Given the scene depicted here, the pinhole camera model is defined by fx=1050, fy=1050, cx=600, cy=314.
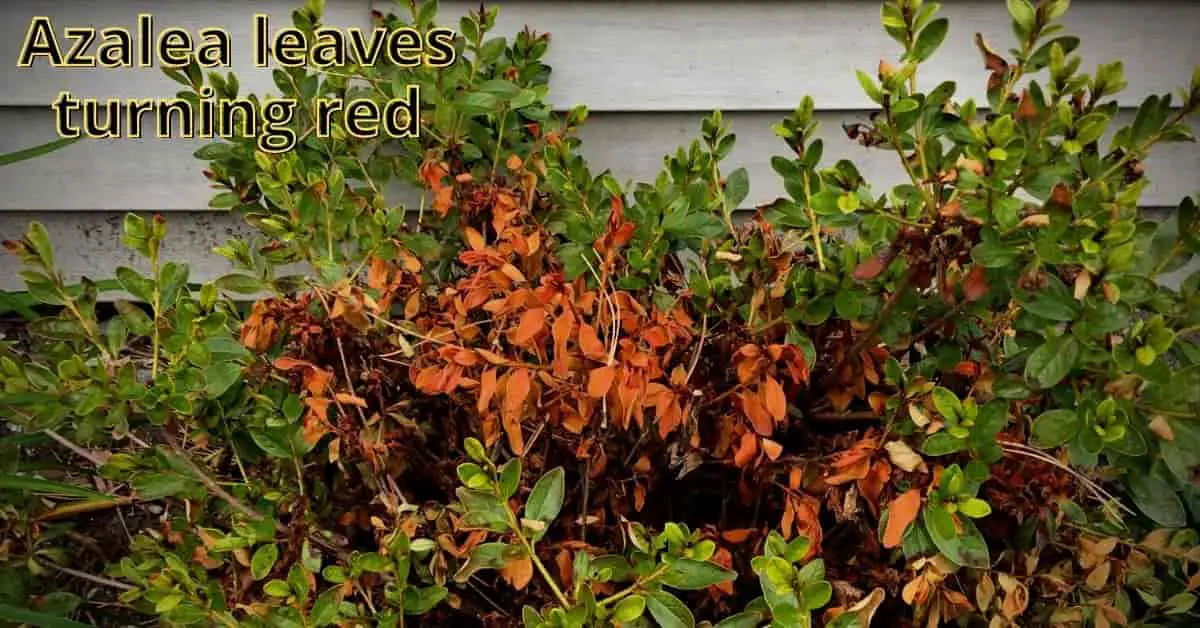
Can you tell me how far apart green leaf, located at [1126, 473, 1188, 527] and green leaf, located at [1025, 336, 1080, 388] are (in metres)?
0.20

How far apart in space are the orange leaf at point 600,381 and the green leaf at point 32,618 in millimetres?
811

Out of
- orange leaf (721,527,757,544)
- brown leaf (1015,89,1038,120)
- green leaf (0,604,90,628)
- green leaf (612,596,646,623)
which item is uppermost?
brown leaf (1015,89,1038,120)

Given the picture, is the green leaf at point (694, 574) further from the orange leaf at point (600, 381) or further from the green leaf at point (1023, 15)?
the green leaf at point (1023, 15)

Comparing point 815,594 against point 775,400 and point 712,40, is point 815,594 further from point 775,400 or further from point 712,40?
point 712,40

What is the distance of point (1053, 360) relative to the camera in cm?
114

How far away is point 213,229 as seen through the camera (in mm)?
2133

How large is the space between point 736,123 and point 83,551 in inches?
55.8

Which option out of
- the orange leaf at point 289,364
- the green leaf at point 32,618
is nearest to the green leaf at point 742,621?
the orange leaf at point 289,364

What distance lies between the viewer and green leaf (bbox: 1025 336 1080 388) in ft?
3.73

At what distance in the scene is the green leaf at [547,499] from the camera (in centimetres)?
117

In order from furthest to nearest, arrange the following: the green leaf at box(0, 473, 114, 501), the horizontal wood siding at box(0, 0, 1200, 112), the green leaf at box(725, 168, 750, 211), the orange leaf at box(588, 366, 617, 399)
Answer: the horizontal wood siding at box(0, 0, 1200, 112), the green leaf at box(725, 168, 750, 211), the green leaf at box(0, 473, 114, 501), the orange leaf at box(588, 366, 617, 399)

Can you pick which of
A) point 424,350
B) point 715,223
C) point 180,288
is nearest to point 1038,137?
point 715,223

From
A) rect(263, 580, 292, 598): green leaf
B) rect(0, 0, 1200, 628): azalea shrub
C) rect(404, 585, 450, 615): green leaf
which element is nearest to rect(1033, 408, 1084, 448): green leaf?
rect(0, 0, 1200, 628): azalea shrub

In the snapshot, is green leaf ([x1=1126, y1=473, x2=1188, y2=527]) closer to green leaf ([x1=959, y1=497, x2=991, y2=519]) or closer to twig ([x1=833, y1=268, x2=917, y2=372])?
green leaf ([x1=959, y1=497, x2=991, y2=519])
